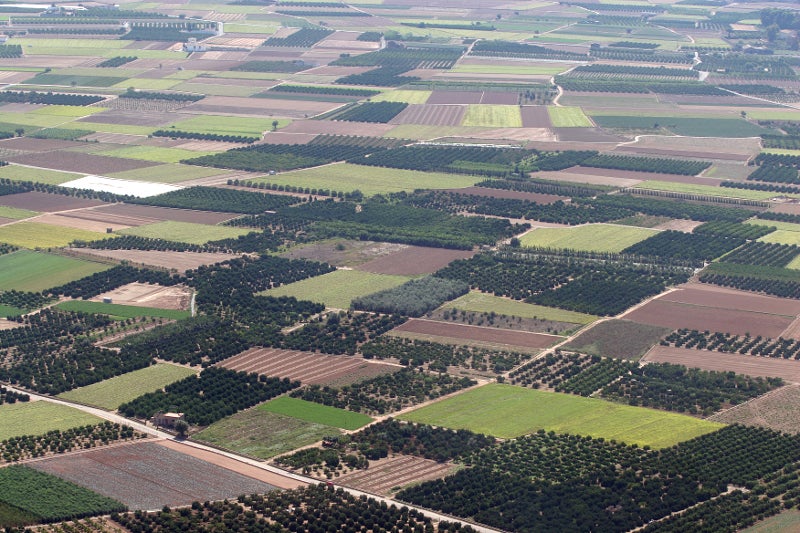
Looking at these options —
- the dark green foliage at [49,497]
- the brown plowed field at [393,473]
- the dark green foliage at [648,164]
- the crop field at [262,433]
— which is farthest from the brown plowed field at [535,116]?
the dark green foliage at [49,497]

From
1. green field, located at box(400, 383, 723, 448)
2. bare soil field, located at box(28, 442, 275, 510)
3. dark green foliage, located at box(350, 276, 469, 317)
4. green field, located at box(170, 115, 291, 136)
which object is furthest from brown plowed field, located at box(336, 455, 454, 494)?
green field, located at box(170, 115, 291, 136)

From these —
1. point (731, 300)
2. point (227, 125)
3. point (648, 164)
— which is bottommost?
point (731, 300)

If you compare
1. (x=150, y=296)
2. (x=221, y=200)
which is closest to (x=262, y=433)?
(x=150, y=296)

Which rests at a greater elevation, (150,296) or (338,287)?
(150,296)

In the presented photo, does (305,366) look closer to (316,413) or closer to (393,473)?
(316,413)

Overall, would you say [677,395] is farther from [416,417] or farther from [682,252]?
[682,252]

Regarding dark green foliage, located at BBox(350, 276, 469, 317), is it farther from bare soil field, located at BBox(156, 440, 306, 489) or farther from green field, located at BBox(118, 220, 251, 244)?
bare soil field, located at BBox(156, 440, 306, 489)

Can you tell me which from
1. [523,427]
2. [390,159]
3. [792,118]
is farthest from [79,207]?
[792,118]

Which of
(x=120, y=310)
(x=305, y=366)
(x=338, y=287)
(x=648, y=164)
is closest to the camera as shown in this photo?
(x=305, y=366)
